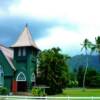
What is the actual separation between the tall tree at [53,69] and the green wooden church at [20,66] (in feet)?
6.83

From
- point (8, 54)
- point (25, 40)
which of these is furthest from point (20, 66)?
point (8, 54)

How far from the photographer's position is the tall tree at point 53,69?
56.7 meters

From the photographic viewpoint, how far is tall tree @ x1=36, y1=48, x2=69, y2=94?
2232 inches

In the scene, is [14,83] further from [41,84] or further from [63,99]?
[63,99]

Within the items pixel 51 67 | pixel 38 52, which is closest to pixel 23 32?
pixel 38 52

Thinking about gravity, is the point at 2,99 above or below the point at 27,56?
below

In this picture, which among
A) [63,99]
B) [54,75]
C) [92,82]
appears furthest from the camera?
[92,82]

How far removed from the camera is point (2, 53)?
5794cm

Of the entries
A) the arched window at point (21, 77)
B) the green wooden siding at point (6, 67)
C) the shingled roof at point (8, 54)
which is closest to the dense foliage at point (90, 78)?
the shingled roof at point (8, 54)

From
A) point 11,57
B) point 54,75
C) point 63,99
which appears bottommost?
point 63,99

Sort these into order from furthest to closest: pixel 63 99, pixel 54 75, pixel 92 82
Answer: pixel 92 82
pixel 54 75
pixel 63 99

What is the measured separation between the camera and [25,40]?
59.2 m

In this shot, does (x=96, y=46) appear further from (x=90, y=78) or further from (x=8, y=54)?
(x=8, y=54)

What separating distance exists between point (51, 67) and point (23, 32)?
8812 mm
